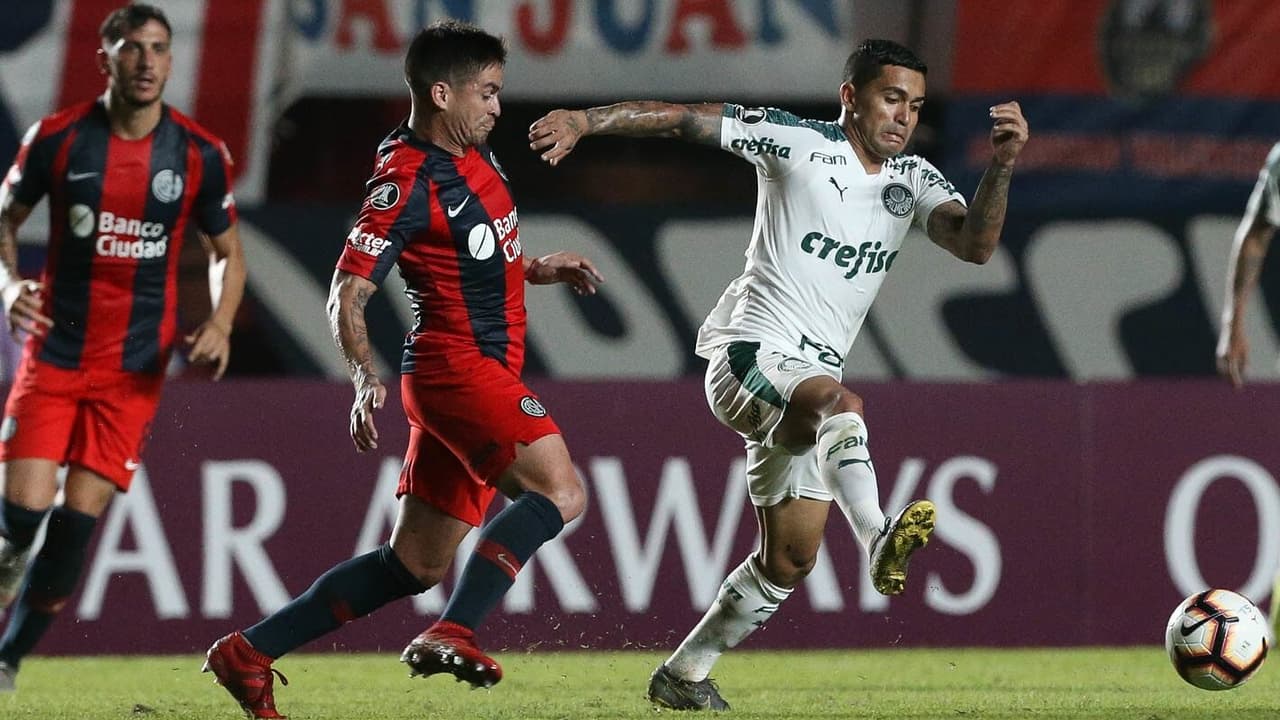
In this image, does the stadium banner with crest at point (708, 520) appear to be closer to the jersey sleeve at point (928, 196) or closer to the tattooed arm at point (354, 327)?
the jersey sleeve at point (928, 196)

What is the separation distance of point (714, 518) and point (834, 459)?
3.59 m

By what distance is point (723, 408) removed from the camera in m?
6.08

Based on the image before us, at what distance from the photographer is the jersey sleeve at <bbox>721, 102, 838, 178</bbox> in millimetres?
6148

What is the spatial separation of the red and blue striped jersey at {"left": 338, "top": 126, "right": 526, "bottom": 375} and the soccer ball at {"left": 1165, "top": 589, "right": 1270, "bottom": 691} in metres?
2.18

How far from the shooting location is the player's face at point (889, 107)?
6.11m

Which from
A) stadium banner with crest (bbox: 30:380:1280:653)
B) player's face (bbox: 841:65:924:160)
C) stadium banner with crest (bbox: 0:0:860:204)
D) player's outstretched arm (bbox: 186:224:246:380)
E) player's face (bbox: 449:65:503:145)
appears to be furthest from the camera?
stadium banner with crest (bbox: 0:0:860:204)

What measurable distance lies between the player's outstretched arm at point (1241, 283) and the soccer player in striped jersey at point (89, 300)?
343cm

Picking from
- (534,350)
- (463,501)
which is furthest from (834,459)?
(534,350)

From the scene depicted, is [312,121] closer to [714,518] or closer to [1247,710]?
[714,518]

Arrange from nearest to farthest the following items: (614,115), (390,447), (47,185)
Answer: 1. (614,115)
2. (47,185)
3. (390,447)

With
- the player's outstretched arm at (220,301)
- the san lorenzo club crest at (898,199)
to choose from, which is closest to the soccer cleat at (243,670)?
the player's outstretched arm at (220,301)

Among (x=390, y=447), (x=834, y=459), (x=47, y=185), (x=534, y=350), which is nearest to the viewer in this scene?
→ (x=834, y=459)

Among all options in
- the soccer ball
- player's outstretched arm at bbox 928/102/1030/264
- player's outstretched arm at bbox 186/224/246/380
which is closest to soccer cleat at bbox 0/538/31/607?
player's outstretched arm at bbox 186/224/246/380

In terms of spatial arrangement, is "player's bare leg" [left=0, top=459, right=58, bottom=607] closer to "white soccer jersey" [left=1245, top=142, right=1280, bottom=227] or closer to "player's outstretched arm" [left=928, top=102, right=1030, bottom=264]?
"player's outstretched arm" [left=928, top=102, right=1030, bottom=264]
